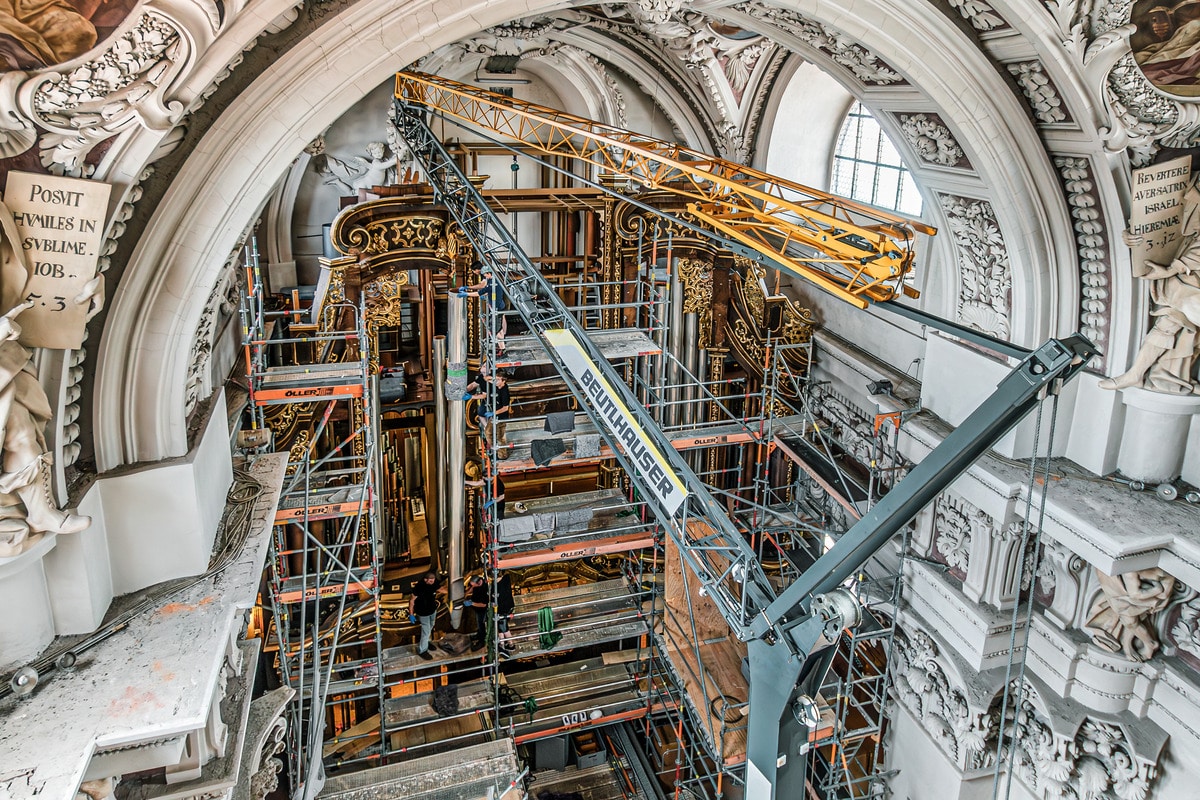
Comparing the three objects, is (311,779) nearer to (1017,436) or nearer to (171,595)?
(171,595)

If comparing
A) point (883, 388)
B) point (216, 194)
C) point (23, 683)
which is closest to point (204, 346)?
point (216, 194)

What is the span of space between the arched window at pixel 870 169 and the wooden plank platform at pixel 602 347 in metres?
3.36

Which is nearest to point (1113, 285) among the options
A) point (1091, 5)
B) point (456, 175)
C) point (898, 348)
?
point (1091, 5)

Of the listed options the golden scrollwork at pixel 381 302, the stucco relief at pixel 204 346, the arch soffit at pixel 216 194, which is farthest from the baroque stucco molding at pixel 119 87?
the golden scrollwork at pixel 381 302

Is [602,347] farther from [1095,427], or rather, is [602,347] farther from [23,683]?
[23,683]

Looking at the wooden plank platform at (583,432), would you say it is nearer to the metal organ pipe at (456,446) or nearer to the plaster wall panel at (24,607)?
the metal organ pipe at (456,446)

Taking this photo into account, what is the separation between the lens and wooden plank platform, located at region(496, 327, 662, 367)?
9.70 m

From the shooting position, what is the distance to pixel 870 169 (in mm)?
11141

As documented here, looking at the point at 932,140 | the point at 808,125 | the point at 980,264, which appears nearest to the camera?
the point at 932,140

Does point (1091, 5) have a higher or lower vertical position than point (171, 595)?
higher

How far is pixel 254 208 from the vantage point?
18.5 feet

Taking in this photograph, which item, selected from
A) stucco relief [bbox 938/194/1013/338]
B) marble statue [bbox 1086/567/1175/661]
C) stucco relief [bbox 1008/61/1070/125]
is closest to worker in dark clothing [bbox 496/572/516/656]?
stucco relief [bbox 938/194/1013/338]

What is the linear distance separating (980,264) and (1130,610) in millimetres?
3088

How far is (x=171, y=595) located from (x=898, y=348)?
24.8 ft
